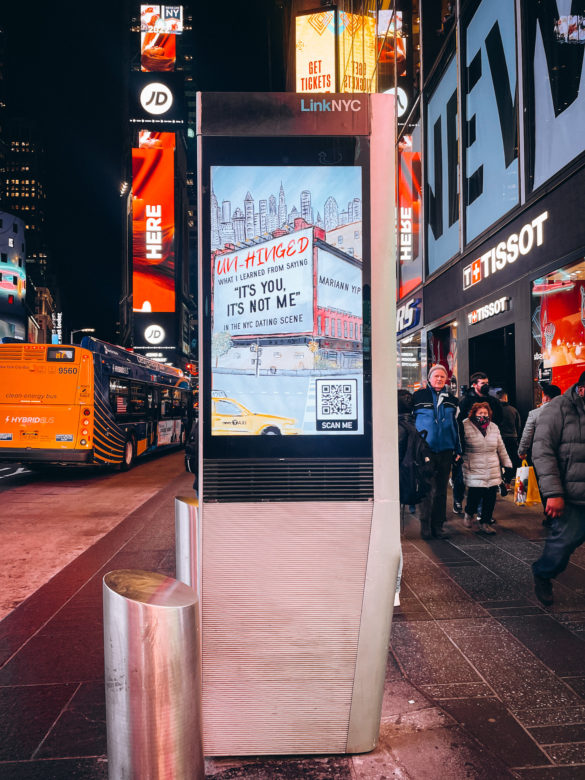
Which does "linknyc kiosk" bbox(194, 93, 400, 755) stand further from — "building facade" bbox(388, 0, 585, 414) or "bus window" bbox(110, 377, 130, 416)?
"bus window" bbox(110, 377, 130, 416)

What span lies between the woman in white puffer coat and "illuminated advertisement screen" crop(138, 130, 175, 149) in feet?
170

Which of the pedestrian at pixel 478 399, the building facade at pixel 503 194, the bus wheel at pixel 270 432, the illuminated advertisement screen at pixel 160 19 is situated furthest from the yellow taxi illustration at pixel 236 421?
the illuminated advertisement screen at pixel 160 19

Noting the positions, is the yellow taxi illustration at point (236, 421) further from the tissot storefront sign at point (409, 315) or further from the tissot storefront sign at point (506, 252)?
the tissot storefront sign at point (409, 315)

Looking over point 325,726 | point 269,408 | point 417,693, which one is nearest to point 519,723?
point 417,693

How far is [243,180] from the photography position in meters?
2.78

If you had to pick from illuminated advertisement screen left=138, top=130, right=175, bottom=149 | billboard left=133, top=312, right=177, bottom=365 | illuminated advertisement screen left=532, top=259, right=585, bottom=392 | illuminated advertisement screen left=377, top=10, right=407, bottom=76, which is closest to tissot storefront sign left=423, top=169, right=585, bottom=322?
illuminated advertisement screen left=532, top=259, right=585, bottom=392

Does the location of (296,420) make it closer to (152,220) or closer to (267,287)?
(267,287)

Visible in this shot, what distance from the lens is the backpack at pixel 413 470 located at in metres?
5.39

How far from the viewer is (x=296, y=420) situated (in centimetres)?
272

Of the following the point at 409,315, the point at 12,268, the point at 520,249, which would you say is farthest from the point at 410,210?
the point at 12,268

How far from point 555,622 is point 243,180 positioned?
154 inches

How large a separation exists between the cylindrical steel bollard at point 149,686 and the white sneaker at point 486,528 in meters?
5.87

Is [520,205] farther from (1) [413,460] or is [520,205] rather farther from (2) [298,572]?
(2) [298,572]

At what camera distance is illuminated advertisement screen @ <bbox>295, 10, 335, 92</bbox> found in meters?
15.9
